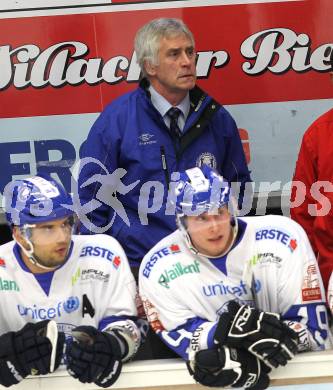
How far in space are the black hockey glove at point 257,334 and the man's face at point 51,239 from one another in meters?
0.61

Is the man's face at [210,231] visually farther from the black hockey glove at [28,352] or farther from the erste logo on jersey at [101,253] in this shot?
the black hockey glove at [28,352]

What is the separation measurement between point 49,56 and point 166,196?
3.26ft

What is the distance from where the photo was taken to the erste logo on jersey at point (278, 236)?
11.4 ft

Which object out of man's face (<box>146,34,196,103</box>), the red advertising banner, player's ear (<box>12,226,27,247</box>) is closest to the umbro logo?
man's face (<box>146,34,196,103</box>)

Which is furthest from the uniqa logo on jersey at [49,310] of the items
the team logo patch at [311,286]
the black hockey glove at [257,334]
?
the team logo patch at [311,286]

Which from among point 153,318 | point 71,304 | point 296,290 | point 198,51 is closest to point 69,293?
point 71,304

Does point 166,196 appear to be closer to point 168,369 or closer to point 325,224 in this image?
point 325,224

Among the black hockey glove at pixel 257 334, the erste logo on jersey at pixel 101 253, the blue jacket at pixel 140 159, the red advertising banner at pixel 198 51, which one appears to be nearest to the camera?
the black hockey glove at pixel 257 334

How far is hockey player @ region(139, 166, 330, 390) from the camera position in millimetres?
3363

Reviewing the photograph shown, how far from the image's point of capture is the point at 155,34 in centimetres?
435

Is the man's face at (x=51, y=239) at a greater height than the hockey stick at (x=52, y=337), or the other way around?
the man's face at (x=51, y=239)

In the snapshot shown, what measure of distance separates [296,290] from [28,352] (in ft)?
3.00

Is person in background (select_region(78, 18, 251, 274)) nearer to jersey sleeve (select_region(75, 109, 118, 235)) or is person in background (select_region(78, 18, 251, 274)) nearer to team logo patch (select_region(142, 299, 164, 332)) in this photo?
jersey sleeve (select_region(75, 109, 118, 235))

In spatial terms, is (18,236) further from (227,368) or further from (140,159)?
(140,159)
